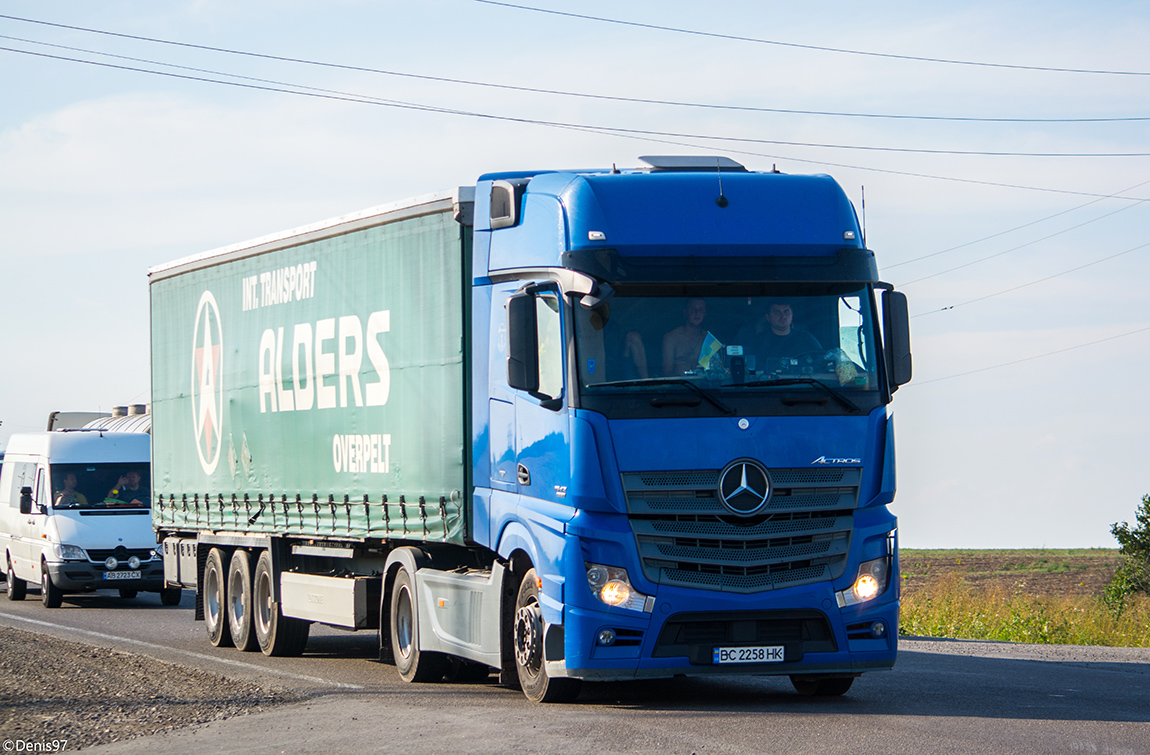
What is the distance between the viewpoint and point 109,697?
11.9 metres

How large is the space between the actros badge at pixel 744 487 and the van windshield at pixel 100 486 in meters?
16.5

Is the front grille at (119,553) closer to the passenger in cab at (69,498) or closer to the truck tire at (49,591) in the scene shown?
the truck tire at (49,591)

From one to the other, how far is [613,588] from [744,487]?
111 cm

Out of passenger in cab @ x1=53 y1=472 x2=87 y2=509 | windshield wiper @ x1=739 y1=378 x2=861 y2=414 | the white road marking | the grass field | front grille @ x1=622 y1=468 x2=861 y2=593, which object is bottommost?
the grass field

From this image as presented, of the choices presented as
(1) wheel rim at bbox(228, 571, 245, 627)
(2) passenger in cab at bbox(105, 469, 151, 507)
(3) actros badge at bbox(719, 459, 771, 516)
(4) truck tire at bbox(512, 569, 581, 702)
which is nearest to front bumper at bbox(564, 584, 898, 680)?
(4) truck tire at bbox(512, 569, 581, 702)

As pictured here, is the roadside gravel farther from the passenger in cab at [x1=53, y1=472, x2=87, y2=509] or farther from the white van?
the passenger in cab at [x1=53, y1=472, x2=87, y2=509]

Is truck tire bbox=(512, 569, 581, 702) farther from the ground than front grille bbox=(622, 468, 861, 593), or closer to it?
closer to it

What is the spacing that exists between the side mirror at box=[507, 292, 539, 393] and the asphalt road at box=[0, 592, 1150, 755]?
2289 mm

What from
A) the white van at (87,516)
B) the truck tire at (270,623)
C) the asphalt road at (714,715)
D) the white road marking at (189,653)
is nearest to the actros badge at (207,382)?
the truck tire at (270,623)

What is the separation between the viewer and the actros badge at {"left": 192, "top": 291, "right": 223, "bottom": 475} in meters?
16.7

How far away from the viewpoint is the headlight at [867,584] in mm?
10312

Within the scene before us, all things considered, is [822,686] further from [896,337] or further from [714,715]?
[896,337]

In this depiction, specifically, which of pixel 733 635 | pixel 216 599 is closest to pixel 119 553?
pixel 216 599

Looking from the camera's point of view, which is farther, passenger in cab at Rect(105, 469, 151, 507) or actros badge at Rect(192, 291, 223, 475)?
passenger in cab at Rect(105, 469, 151, 507)
